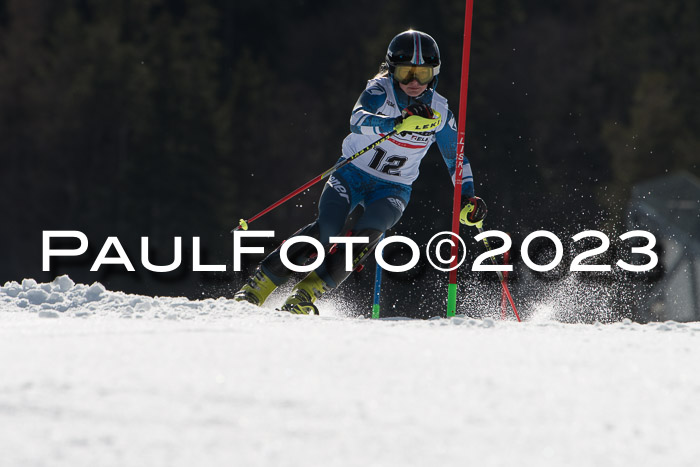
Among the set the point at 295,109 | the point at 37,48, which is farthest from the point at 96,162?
the point at 295,109

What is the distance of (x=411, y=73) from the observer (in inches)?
191

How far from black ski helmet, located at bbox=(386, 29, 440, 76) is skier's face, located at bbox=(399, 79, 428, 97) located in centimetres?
11

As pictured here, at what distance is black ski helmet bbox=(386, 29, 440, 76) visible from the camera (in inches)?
190

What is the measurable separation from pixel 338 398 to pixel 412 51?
2.93m

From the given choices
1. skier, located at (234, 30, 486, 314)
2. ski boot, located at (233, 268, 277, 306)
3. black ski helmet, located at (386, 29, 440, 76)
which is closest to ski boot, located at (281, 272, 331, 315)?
skier, located at (234, 30, 486, 314)

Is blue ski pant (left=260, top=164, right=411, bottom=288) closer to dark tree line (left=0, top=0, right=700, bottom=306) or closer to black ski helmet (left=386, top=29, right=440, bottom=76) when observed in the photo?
black ski helmet (left=386, top=29, right=440, bottom=76)

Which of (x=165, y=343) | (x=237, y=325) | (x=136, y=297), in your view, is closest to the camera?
(x=165, y=343)

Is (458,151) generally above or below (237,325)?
above

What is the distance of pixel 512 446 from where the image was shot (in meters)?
2.01

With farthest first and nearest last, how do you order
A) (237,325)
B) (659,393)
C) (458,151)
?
(458,151) → (237,325) → (659,393)

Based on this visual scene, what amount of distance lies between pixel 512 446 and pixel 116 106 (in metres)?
25.0

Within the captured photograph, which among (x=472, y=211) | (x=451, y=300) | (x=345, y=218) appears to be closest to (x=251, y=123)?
(x=472, y=211)

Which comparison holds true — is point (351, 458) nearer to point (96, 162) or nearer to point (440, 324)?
point (440, 324)

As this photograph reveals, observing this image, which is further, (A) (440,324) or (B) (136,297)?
(B) (136,297)
